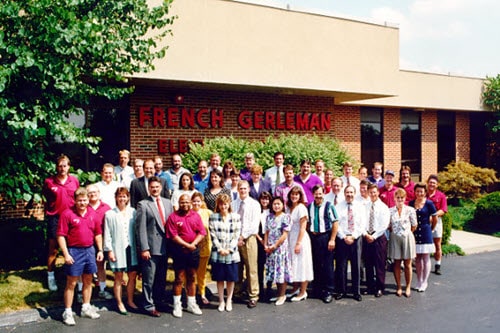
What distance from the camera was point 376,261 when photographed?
7.76m

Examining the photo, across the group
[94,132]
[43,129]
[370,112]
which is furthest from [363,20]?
[43,129]

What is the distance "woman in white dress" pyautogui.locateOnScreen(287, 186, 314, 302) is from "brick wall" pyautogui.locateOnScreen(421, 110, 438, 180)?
13254 mm

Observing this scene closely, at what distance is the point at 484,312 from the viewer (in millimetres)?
6832

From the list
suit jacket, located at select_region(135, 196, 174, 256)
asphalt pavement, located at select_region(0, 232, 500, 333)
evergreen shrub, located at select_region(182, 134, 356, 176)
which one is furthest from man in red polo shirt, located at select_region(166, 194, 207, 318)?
evergreen shrub, located at select_region(182, 134, 356, 176)

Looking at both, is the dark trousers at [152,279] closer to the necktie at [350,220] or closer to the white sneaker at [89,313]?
the white sneaker at [89,313]

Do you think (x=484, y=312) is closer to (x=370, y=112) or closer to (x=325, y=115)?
(x=325, y=115)

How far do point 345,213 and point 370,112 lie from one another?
11056 millimetres

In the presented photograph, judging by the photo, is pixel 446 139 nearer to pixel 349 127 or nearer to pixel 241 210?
pixel 349 127

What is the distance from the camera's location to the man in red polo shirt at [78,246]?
6.37 metres

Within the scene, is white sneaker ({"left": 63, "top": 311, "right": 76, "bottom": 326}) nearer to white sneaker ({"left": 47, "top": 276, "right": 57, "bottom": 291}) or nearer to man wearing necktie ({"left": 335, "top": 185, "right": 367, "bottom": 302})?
white sneaker ({"left": 47, "top": 276, "right": 57, "bottom": 291})

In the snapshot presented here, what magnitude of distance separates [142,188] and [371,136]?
12117 millimetres

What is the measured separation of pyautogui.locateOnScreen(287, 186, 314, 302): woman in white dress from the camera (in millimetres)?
7379

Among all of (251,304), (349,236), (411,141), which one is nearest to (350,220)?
(349,236)

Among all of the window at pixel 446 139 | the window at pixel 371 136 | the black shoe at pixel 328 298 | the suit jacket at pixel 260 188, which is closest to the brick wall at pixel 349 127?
the window at pixel 371 136
